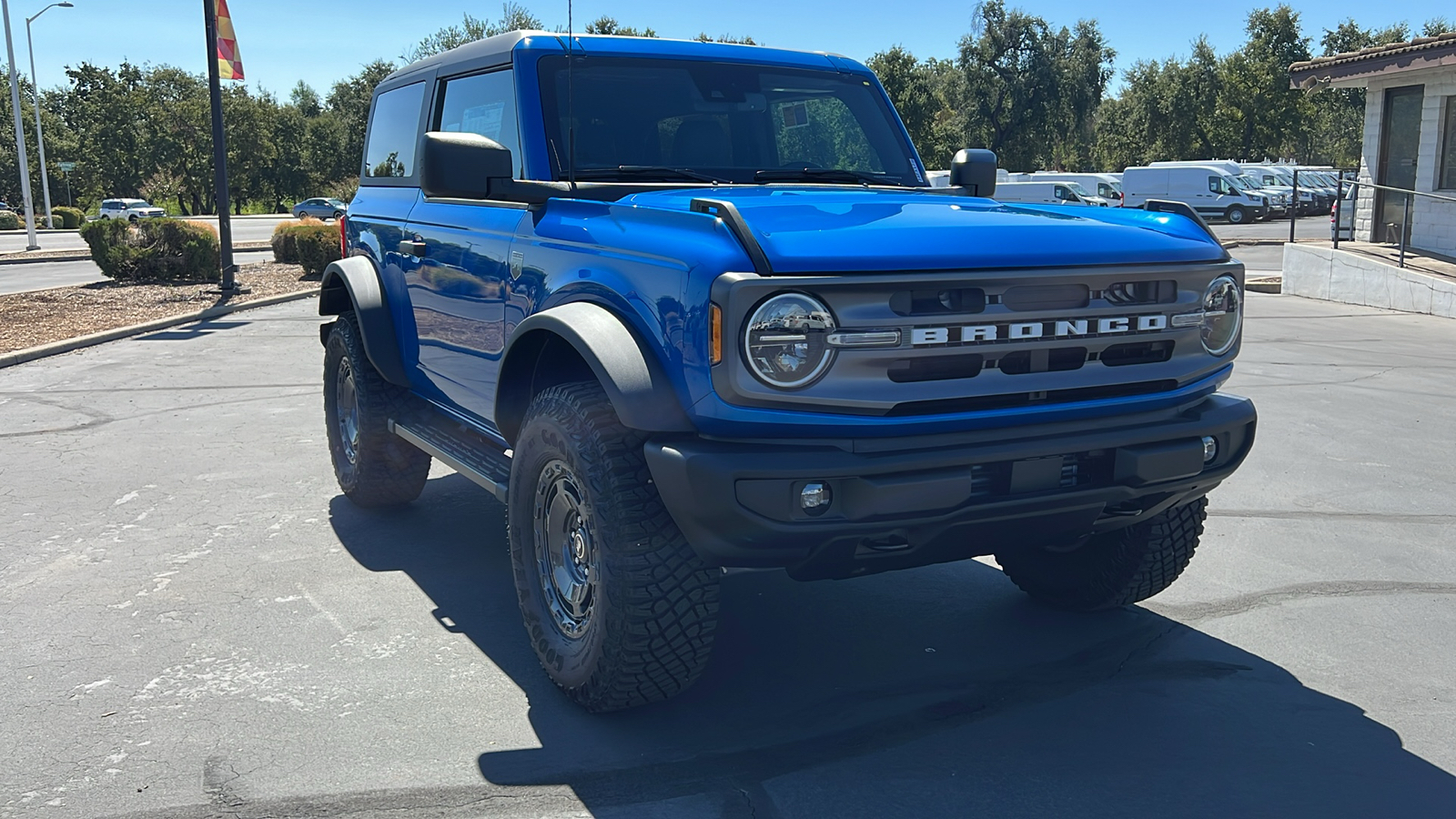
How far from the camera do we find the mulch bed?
13.4 m

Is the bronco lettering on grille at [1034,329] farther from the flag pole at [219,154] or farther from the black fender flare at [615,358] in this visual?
the flag pole at [219,154]

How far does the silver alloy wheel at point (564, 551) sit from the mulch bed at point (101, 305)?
33.5 ft

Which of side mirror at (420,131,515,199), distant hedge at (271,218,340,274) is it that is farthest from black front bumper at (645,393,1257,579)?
distant hedge at (271,218,340,274)

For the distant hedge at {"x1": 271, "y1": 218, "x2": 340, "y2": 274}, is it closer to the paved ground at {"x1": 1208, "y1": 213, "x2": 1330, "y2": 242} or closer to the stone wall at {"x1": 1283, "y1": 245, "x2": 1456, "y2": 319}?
the stone wall at {"x1": 1283, "y1": 245, "x2": 1456, "y2": 319}

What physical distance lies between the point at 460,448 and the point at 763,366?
210 centimetres

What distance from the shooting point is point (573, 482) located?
11.8 feet

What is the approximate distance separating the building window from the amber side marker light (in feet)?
60.6

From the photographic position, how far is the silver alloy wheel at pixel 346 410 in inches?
239

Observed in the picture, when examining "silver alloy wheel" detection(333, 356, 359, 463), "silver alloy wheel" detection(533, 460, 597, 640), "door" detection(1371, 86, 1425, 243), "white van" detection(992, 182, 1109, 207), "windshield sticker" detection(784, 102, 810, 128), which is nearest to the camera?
"silver alloy wheel" detection(533, 460, 597, 640)

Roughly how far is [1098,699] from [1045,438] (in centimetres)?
99

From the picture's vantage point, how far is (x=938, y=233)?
3318 mm

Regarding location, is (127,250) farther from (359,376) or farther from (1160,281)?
(1160,281)

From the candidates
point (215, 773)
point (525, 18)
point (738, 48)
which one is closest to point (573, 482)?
point (215, 773)

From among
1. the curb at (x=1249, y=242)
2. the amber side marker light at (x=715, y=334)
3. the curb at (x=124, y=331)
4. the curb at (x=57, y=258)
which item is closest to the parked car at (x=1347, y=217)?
the curb at (x=1249, y=242)
